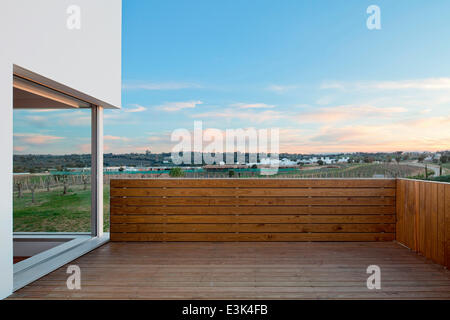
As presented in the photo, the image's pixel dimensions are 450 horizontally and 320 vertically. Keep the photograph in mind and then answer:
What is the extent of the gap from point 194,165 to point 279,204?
1.65 metres

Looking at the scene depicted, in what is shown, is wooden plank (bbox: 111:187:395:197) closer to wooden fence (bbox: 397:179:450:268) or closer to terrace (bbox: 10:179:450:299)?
terrace (bbox: 10:179:450:299)

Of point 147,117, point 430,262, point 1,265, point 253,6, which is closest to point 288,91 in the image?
point 253,6

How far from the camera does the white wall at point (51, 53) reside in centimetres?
256

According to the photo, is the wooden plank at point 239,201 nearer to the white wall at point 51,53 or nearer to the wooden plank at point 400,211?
the wooden plank at point 400,211

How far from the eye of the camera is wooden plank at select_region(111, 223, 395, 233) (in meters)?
4.54

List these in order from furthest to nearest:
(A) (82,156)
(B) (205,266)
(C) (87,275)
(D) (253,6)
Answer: (D) (253,6) → (A) (82,156) → (B) (205,266) → (C) (87,275)

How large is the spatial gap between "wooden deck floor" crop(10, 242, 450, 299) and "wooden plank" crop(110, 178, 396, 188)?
36.0 inches

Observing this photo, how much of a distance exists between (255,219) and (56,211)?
2.98 metres

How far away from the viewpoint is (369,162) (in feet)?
17.5

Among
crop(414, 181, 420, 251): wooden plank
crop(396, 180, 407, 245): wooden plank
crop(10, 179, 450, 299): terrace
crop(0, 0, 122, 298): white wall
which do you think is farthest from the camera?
crop(396, 180, 407, 245): wooden plank

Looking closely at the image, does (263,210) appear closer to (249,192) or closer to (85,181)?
(249,192)

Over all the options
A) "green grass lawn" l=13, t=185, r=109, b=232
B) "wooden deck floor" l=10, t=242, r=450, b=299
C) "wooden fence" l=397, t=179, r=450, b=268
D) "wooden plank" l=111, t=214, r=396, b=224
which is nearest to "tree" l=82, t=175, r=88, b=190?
"green grass lawn" l=13, t=185, r=109, b=232

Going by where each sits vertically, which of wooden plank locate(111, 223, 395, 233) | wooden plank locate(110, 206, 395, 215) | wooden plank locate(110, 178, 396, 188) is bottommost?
wooden plank locate(111, 223, 395, 233)

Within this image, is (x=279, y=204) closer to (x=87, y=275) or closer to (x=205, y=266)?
(x=205, y=266)
